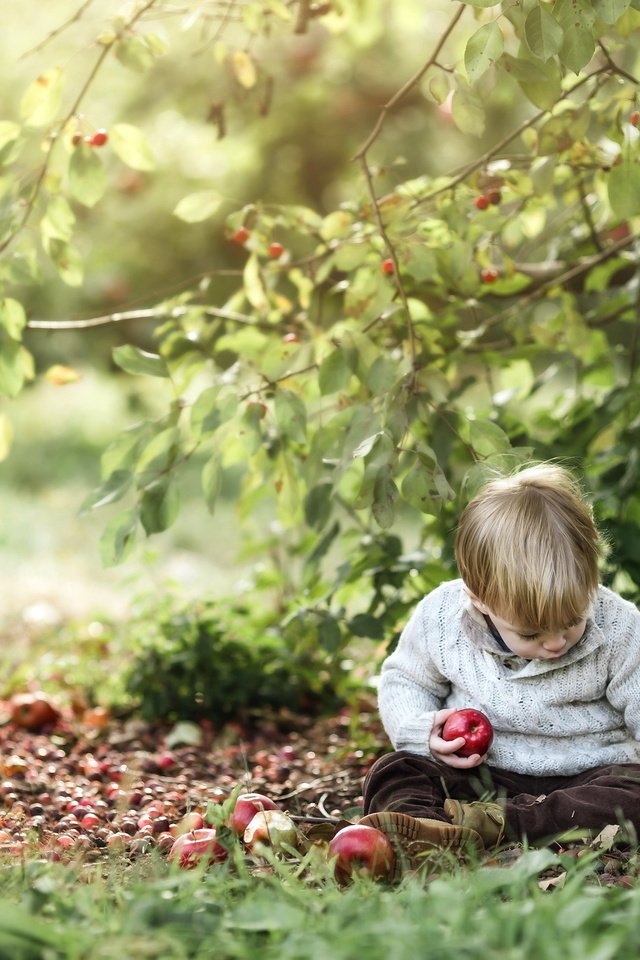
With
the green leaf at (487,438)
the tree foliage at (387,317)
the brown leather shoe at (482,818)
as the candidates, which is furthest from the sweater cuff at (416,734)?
the green leaf at (487,438)

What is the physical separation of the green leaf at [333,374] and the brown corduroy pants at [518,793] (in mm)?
780

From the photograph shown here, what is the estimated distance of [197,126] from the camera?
7.60 meters

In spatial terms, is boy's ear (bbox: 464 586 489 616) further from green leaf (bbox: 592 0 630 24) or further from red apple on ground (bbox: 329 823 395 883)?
green leaf (bbox: 592 0 630 24)

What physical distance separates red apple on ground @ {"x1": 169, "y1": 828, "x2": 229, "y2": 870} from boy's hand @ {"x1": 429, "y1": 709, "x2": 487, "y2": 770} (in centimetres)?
50

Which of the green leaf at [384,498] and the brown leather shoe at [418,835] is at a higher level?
the green leaf at [384,498]

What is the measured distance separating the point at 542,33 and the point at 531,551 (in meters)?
0.92

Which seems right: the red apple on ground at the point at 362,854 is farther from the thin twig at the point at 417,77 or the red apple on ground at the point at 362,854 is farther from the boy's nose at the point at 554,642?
the thin twig at the point at 417,77

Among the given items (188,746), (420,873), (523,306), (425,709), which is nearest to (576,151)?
(523,306)

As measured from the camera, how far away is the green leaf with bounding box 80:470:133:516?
2.50m

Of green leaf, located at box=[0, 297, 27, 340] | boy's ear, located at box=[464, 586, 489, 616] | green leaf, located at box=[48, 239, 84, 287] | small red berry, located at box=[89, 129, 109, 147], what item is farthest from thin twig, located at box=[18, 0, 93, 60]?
boy's ear, located at box=[464, 586, 489, 616]

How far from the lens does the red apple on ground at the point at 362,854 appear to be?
1.94 m

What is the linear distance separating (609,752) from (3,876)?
4.05 ft

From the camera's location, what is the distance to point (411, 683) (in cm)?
252

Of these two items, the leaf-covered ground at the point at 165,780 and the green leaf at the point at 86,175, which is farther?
the green leaf at the point at 86,175
